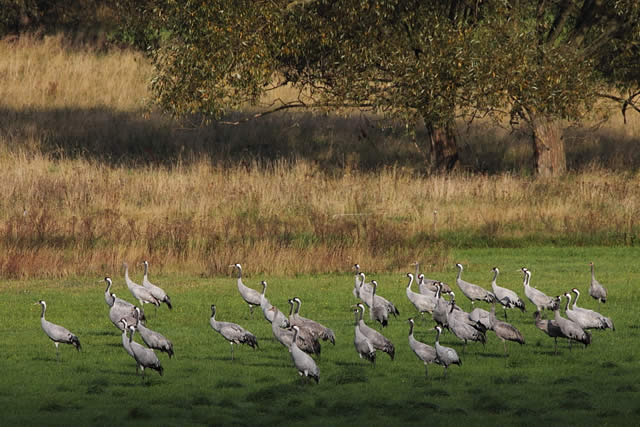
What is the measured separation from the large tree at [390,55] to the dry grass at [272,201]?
2833 millimetres

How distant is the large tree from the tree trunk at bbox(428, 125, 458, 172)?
493 centimetres

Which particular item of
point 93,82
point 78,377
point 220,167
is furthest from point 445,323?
point 93,82

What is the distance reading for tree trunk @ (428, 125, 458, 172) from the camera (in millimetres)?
45219

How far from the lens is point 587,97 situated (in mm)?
38969

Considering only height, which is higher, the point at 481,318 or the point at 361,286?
the point at 481,318

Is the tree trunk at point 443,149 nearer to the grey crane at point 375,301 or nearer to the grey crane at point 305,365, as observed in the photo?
the grey crane at point 375,301

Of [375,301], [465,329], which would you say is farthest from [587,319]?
[375,301]

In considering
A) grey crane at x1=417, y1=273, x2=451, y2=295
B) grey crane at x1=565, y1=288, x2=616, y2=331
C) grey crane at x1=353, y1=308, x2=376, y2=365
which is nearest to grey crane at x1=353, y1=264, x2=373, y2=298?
grey crane at x1=417, y1=273, x2=451, y2=295

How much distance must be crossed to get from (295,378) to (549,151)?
3011 centimetres

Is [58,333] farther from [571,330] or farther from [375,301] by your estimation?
[571,330]

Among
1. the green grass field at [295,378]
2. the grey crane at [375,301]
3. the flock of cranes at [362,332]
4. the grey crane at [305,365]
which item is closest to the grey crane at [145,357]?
the flock of cranes at [362,332]

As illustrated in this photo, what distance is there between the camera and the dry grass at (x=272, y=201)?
3053cm

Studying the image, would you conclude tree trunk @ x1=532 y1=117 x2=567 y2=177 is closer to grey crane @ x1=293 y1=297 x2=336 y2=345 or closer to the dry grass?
the dry grass

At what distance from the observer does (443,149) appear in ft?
149
